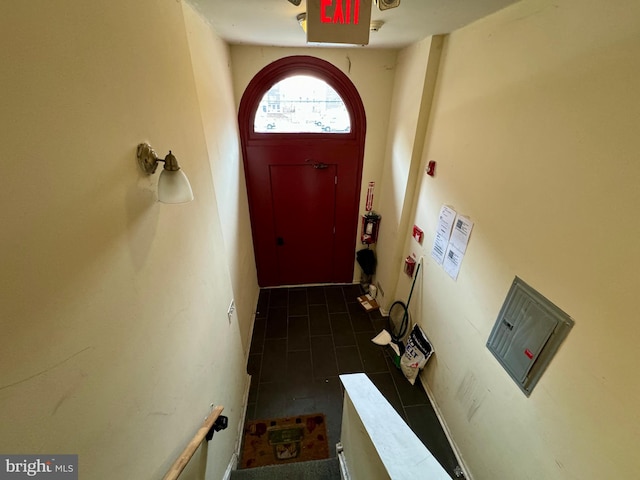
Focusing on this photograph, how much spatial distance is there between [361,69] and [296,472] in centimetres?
348

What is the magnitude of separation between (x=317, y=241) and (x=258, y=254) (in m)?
0.80

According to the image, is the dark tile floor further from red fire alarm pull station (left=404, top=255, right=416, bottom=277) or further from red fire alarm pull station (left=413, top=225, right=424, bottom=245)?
red fire alarm pull station (left=413, top=225, right=424, bottom=245)

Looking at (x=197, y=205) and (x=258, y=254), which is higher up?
(x=197, y=205)

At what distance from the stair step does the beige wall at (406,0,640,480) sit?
0.96 m

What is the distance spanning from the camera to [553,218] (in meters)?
1.15

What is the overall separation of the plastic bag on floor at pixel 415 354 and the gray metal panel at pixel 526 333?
0.86 m

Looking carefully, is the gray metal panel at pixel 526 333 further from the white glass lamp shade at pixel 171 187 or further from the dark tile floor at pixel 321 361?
the white glass lamp shade at pixel 171 187

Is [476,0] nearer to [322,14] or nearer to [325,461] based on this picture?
[322,14]

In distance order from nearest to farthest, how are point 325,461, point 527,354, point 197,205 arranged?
point 527,354, point 197,205, point 325,461

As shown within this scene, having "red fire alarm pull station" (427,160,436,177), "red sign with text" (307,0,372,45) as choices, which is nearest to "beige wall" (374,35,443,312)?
"red fire alarm pull station" (427,160,436,177)

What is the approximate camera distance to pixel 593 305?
100 centimetres

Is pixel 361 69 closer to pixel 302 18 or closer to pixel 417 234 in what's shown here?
pixel 302 18

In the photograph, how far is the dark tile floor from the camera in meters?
2.24

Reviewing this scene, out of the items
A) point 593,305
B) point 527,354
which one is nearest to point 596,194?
point 593,305
